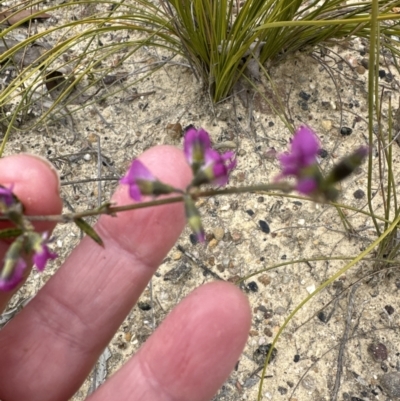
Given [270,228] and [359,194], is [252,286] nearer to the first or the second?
[270,228]

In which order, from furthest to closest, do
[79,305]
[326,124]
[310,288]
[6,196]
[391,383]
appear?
1. [326,124]
2. [310,288]
3. [391,383]
4. [79,305]
5. [6,196]

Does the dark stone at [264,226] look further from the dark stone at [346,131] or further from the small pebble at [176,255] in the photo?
the dark stone at [346,131]

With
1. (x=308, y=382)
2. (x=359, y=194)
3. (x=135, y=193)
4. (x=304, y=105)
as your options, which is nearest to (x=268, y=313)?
(x=308, y=382)

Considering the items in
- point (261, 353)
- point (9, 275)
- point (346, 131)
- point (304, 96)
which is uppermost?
point (9, 275)

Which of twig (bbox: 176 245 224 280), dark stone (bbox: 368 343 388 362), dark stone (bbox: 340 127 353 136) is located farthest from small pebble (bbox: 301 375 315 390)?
dark stone (bbox: 340 127 353 136)

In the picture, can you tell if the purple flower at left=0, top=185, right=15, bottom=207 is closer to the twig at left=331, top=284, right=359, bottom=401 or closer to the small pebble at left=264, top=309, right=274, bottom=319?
the small pebble at left=264, top=309, right=274, bottom=319

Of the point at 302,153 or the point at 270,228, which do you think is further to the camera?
the point at 270,228
